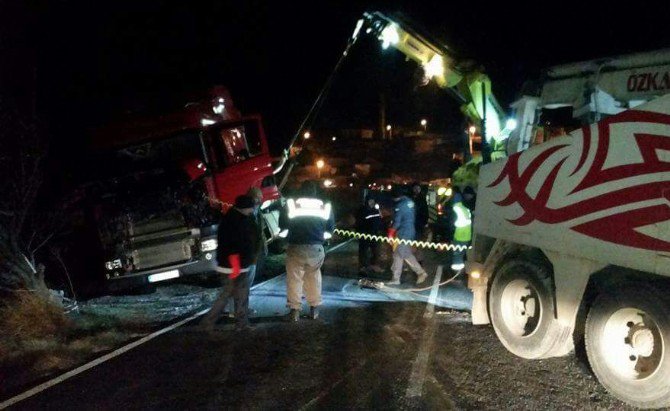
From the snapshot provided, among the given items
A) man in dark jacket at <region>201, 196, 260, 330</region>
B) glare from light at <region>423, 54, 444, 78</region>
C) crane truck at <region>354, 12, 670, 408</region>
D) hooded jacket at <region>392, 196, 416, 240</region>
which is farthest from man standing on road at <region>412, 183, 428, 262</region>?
man in dark jacket at <region>201, 196, 260, 330</region>

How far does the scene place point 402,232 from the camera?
9.27 metres

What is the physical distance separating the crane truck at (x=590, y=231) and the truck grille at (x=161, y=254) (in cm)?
467

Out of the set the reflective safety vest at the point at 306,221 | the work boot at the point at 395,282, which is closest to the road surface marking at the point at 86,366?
the reflective safety vest at the point at 306,221

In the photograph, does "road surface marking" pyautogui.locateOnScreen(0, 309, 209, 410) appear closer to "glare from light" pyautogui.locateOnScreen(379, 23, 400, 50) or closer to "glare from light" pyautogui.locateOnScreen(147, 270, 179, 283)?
"glare from light" pyautogui.locateOnScreen(147, 270, 179, 283)

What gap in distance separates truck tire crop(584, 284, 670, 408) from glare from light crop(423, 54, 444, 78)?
6049 millimetres

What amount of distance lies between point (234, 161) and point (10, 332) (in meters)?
4.92

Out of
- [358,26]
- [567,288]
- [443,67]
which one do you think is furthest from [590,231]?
[358,26]

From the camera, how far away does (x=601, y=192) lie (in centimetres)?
432

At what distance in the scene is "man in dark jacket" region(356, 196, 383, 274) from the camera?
10641 mm

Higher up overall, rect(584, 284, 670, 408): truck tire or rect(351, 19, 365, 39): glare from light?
rect(351, 19, 365, 39): glare from light

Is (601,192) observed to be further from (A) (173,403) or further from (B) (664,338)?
(A) (173,403)

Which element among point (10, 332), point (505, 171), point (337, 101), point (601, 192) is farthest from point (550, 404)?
point (337, 101)

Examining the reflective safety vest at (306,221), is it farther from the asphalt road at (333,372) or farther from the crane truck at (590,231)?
the crane truck at (590,231)

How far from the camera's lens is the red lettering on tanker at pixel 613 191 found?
382cm
